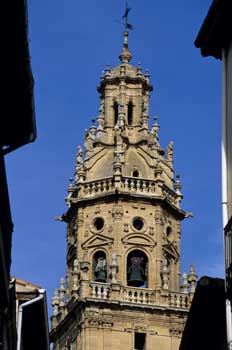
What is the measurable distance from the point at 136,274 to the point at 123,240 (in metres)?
1.94

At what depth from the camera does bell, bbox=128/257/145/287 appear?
67.8 meters

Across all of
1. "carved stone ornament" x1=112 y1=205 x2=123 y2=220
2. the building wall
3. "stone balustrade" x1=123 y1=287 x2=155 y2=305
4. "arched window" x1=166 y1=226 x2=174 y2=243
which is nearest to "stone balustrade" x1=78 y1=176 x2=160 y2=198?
"carved stone ornament" x1=112 y1=205 x2=123 y2=220

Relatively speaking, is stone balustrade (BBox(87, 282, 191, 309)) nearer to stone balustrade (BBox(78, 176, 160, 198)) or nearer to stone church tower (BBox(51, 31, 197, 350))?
stone church tower (BBox(51, 31, 197, 350))

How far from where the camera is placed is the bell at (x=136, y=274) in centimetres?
6775

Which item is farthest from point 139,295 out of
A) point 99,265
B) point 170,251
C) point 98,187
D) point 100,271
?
point 98,187

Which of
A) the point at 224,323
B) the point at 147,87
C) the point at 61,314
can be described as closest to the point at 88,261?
the point at 61,314

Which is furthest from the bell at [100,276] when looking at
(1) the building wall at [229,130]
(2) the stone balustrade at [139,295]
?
(1) the building wall at [229,130]

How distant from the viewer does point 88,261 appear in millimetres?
68500

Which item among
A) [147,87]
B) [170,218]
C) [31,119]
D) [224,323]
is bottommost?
[224,323]

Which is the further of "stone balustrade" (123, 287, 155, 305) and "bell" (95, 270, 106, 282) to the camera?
"bell" (95, 270, 106, 282)

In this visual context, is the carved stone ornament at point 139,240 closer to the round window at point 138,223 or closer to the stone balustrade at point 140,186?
the round window at point 138,223

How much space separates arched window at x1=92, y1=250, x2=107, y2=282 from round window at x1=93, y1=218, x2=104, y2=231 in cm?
143

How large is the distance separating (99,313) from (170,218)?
25.3 feet

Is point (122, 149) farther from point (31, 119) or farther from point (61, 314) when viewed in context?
point (31, 119)
